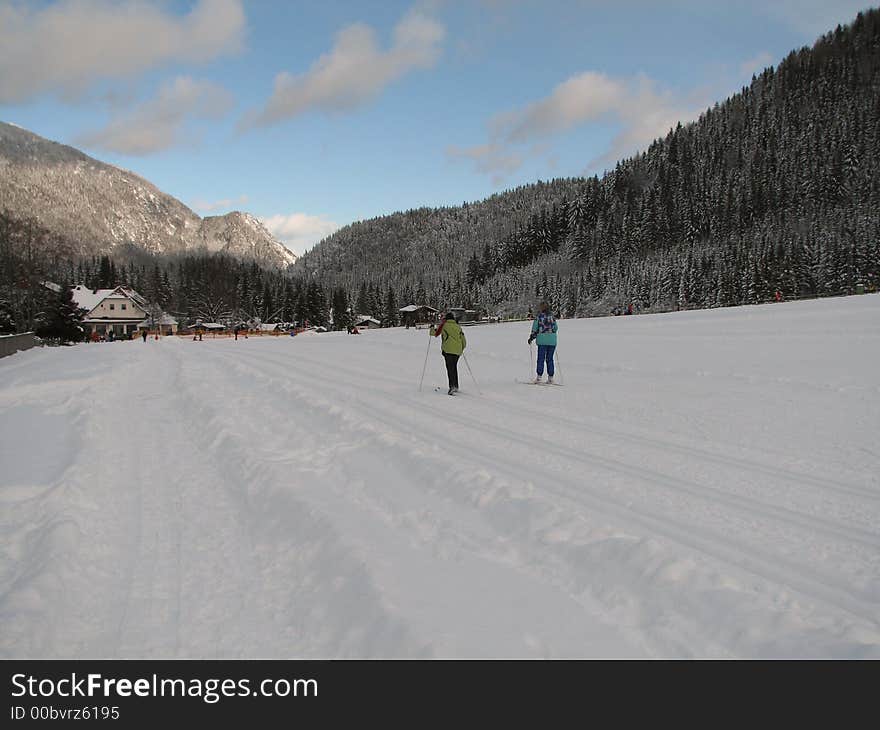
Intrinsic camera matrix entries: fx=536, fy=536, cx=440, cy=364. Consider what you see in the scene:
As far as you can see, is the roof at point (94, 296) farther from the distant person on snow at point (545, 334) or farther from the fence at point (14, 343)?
the distant person on snow at point (545, 334)

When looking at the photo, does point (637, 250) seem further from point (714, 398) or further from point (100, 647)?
point (100, 647)

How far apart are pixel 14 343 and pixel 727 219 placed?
543 ft

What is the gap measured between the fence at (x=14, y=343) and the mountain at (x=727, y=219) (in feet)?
310

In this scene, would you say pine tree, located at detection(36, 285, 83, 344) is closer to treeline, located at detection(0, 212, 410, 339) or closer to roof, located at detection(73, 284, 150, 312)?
treeline, located at detection(0, 212, 410, 339)

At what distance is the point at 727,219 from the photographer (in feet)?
498

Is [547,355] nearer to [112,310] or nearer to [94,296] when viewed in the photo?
[112,310]

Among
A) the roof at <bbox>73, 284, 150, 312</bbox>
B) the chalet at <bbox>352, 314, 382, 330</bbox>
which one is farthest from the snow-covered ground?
the chalet at <bbox>352, 314, 382, 330</bbox>

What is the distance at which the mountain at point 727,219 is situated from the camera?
98.9 meters

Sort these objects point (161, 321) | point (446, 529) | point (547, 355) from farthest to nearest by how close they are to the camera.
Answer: point (161, 321) < point (547, 355) < point (446, 529)

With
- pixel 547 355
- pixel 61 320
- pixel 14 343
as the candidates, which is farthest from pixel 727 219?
pixel 14 343

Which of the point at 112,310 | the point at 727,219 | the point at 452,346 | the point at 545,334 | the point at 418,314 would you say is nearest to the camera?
the point at 452,346
